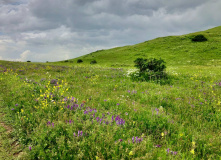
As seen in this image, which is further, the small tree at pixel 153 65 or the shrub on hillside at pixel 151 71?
the small tree at pixel 153 65

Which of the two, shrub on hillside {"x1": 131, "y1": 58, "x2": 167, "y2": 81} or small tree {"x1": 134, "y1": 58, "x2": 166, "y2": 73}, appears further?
small tree {"x1": 134, "y1": 58, "x2": 166, "y2": 73}

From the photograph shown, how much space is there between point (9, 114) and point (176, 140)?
19.0ft

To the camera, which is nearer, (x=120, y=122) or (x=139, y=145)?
(x=139, y=145)

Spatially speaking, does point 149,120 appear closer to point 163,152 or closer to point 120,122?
point 120,122

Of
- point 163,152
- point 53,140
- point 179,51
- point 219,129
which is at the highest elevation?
point 179,51

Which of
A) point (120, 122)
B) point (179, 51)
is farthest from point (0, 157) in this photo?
point (179, 51)

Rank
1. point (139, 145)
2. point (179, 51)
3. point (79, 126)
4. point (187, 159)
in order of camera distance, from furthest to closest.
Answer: point (179, 51) < point (79, 126) < point (139, 145) < point (187, 159)

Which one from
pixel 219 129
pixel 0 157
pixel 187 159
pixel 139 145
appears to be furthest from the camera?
pixel 219 129

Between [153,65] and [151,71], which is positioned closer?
[151,71]

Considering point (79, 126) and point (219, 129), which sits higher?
point (79, 126)

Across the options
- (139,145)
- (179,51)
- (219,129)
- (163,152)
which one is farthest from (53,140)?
(179,51)

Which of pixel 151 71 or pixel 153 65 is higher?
pixel 153 65

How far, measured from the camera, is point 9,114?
552 centimetres

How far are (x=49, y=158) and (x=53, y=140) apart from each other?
464 millimetres
